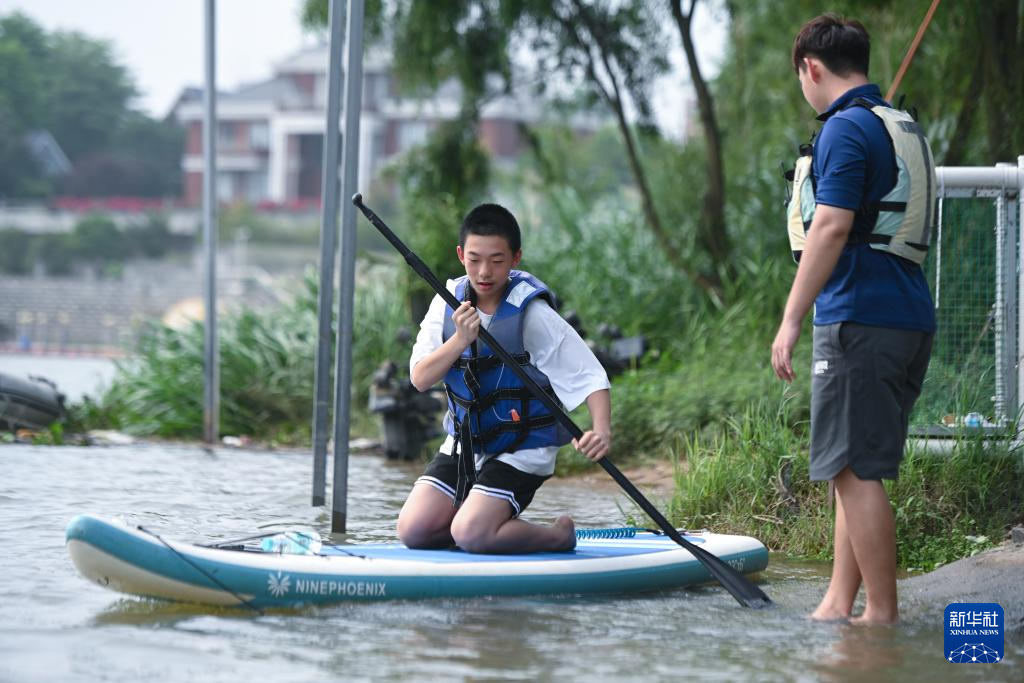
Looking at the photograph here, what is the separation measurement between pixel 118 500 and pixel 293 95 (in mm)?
71221

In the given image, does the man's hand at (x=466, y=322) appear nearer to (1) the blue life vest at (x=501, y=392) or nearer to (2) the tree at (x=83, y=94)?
(1) the blue life vest at (x=501, y=392)

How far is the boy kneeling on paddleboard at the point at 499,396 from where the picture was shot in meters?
4.66

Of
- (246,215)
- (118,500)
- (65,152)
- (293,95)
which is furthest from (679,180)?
(65,152)

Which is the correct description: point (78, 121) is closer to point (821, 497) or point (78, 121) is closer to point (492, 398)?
point (821, 497)

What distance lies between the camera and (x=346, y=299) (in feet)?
19.4

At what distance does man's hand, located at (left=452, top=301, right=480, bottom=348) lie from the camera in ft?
14.7

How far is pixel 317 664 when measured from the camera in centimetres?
361

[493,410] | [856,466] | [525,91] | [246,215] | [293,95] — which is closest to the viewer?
[856,466]

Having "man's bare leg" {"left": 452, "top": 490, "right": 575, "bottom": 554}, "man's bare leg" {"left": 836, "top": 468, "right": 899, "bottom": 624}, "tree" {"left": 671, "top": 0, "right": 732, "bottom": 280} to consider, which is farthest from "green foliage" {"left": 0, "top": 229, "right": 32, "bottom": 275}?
"man's bare leg" {"left": 836, "top": 468, "right": 899, "bottom": 624}

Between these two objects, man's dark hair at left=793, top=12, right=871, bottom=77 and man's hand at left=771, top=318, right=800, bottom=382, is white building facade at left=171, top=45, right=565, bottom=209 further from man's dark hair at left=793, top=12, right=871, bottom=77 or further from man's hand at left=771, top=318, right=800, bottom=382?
man's hand at left=771, top=318, right=800, bottom=382

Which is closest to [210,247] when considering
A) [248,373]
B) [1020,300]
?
[248,373]

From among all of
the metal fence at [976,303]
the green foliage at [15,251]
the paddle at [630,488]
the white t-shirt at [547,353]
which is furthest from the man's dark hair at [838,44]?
the green foliage at [15,251]

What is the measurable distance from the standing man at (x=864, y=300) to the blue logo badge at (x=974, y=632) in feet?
0.70

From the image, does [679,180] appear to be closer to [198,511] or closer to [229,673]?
[198,511]
